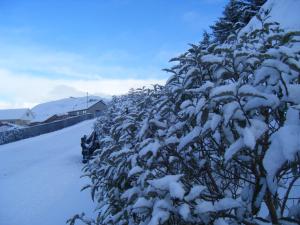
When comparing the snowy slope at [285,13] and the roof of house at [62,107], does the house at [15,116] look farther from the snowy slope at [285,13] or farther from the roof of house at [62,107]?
the snowy slope at [285,13]

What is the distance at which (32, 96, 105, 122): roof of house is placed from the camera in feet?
252

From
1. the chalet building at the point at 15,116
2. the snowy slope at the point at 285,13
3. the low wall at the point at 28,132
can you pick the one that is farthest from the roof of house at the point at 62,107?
the snowy slope at the point at 285,13

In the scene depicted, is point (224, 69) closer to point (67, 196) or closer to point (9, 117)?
point (67, 196)

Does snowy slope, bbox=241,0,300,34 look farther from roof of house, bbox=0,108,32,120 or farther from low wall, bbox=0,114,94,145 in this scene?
roof of house, bbox=0,108,32,120

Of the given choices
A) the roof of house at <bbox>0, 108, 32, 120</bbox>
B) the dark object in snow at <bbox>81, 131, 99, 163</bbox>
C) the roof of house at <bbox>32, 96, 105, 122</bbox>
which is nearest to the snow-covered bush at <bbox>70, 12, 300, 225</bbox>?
the dark object in snow at <bbox>81, 131, 99, 163</bbox>

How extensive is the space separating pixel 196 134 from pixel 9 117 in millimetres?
85592

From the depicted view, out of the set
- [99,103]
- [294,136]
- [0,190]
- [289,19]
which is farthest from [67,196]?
[99,103]

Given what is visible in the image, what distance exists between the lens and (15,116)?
8075 centimetres

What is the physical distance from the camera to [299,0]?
70.6 ft

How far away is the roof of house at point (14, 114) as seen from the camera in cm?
8031

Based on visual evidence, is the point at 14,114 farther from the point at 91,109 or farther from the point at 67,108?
the point at 91,109

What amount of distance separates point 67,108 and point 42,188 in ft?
228

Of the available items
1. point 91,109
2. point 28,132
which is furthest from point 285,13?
point 91,109

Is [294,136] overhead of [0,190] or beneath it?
overhead
